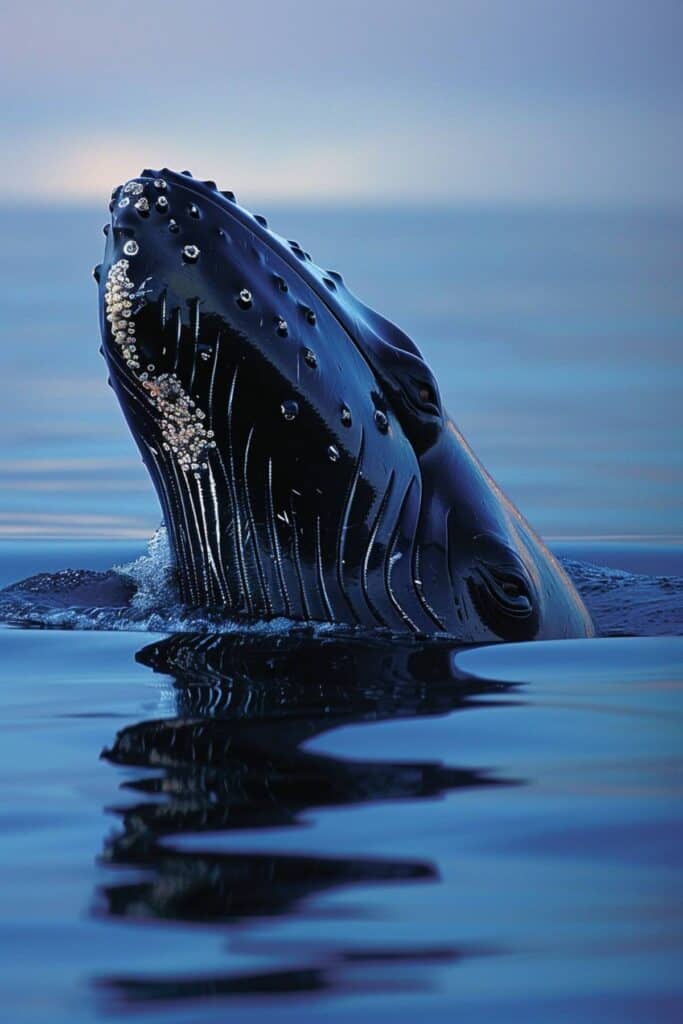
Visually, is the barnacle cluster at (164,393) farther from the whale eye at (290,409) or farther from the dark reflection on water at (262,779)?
the dark reflection on water at (262,779)

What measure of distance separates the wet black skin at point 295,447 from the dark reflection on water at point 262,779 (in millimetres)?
400

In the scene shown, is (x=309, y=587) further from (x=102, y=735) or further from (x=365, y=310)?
(x=102, y=735)

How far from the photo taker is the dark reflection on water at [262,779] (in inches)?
141

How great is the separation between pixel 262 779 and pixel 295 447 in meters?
2.84

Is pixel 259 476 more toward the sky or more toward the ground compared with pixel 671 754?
more toward the sky

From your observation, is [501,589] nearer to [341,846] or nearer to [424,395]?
[424,395]

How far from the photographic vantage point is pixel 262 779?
16.3 ft

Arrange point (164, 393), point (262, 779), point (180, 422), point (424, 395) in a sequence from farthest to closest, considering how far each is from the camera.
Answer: point (424, 395)
point (180, 422)
point (164, 393)
point (262, 779)

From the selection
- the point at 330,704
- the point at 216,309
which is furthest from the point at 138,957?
the point at 216,309

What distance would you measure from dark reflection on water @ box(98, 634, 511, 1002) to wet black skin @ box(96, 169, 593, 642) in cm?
40

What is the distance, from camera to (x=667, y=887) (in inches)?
157

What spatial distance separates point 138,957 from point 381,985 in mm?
490

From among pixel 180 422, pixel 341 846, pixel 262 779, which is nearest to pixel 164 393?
pixel 180 422

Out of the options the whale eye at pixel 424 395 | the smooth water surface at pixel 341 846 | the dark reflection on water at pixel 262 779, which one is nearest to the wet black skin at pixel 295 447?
the whale eye at pixel 424 395
